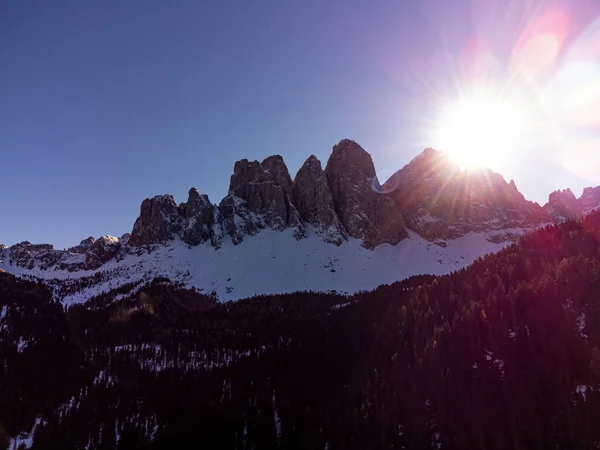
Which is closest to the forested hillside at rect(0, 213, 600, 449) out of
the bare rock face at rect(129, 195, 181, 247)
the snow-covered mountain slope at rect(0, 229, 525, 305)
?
the snow-covered mountain slope at rect(0, 229, 525, 305)

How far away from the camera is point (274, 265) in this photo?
169250 millimetres

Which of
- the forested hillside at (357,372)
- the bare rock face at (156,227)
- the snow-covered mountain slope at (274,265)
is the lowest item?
the forested hillside at (357,372)

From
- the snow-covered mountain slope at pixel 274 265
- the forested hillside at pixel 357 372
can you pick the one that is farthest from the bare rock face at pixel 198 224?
the forested hillside at pixel 357 372

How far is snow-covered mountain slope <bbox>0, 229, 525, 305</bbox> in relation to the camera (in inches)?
6171

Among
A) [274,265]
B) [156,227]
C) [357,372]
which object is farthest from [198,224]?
[357,372]

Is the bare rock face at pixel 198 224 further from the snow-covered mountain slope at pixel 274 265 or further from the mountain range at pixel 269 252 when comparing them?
the snow-covered mountain slope at pixel 274 265

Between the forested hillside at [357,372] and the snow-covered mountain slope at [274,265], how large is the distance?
1603 inches

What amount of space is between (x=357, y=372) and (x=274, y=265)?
92.7 meters

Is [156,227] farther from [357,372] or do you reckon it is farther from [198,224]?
[357,372]

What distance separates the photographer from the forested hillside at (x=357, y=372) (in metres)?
58.9

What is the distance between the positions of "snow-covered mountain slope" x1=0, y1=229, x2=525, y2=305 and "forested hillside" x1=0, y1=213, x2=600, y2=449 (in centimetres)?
4071

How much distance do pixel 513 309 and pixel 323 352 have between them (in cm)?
3897

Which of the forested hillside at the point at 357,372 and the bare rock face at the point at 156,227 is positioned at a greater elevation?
the bare rock face at the point at 156,227

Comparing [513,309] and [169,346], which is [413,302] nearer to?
[513,309]
